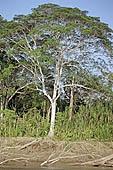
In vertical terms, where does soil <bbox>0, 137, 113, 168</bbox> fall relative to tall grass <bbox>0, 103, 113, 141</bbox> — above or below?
below

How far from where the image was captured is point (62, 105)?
1655cm

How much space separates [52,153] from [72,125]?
9.83ft

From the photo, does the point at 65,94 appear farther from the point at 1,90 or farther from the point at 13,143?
the point at 13,143

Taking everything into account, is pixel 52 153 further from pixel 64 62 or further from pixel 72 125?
pixel 64 62

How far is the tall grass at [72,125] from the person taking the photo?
38.8 feet

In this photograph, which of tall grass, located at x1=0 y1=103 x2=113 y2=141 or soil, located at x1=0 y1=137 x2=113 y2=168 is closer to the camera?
soil, located at x1=0 y1=137 x2=113 y2=168

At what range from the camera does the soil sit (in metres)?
8.68

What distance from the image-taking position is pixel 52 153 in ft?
31.8

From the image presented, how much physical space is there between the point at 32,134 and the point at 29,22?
15.7ft

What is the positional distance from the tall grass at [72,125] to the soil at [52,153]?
836mm

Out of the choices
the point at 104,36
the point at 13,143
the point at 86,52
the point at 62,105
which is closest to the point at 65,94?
the point at 62,105

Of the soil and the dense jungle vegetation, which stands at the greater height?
the dense jungle vegetation

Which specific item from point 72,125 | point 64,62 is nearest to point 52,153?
point 72,125

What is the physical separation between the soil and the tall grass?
2.74ft
